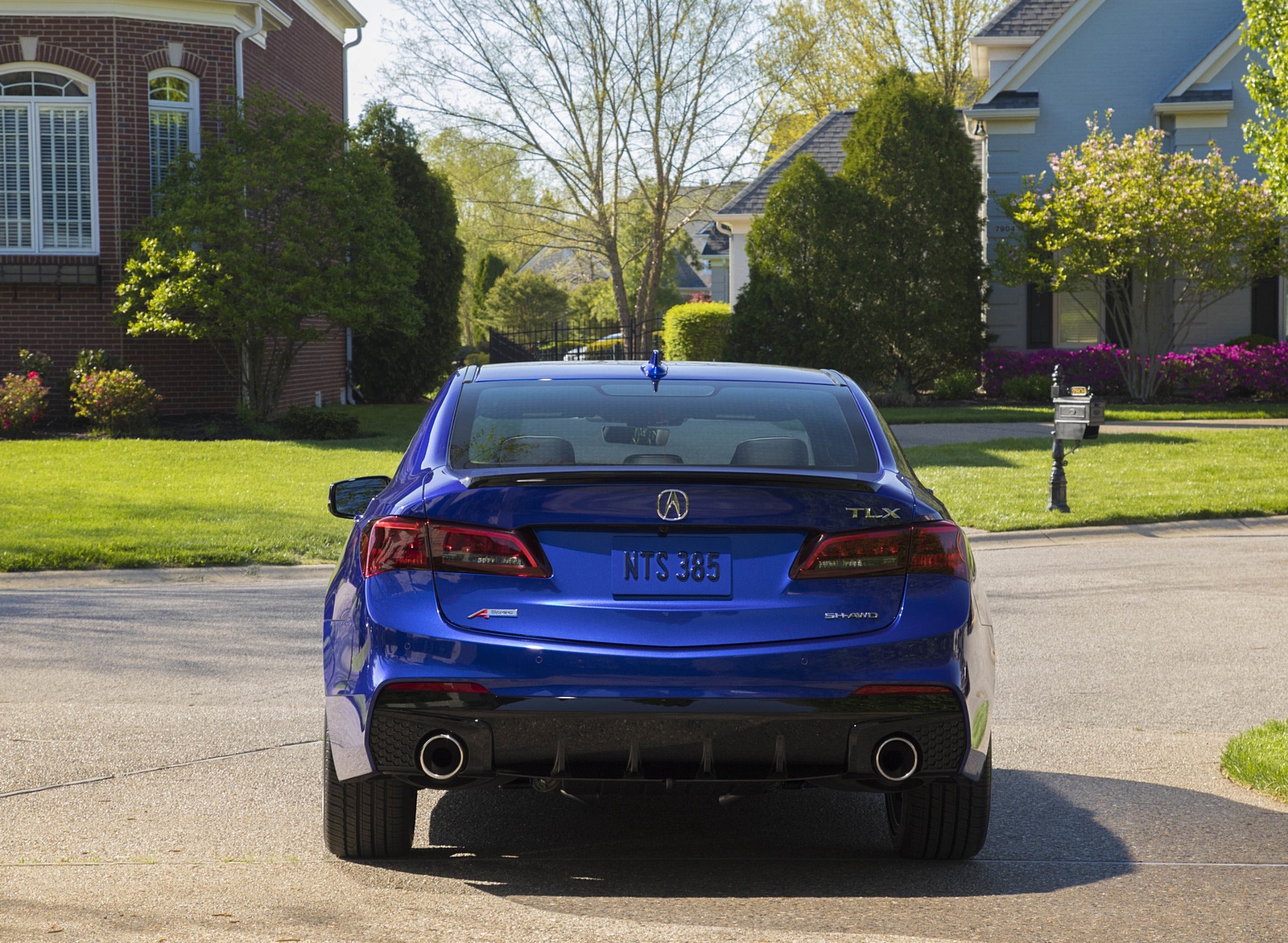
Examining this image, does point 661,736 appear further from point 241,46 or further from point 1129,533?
point 241,46

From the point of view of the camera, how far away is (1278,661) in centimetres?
790

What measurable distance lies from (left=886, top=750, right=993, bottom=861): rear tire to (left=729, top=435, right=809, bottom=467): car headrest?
1.05m

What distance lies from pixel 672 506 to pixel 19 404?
57.8 feet

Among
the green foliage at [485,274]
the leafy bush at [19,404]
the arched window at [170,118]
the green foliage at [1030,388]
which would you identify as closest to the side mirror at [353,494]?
the leafy bush at [19,404]

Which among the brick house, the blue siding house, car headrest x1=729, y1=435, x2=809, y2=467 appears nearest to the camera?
car headrest x1=729, y1=435, x2=809, y2=467

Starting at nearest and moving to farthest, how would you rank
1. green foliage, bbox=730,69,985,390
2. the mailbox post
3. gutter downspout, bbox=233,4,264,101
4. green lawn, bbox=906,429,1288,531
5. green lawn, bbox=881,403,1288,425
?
the mailbox post
green lawn, bbox=906,429,1288,531
green lawn, bbox=881,403,1288,425
gutter downspout, bbox=233,4,264,101
green foliage, bbox=730,69,985,390

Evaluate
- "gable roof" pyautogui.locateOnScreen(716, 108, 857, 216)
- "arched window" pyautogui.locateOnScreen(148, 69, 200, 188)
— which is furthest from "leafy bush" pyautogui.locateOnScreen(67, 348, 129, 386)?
"gable roof" pyautogui.locateOnScreen(716, 108, 857, 216)

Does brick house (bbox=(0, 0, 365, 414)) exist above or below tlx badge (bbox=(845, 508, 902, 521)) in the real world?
above

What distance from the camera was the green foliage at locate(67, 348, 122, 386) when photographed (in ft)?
67.3

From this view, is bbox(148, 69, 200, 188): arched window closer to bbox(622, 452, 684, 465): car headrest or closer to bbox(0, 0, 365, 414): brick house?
bbox(0, 0, 365, 414): brick house

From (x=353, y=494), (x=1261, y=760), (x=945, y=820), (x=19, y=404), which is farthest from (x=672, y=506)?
(x=19, y=404)

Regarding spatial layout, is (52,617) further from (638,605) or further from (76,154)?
(76,154)

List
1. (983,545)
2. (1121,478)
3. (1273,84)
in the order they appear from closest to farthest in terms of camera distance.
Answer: (983,545) < (1121,478) < (1273,84)

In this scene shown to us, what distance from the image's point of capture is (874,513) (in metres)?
4.14
